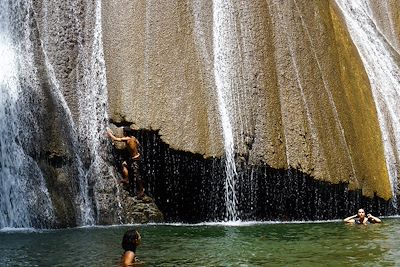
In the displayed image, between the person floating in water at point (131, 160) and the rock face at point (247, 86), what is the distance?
0.50 meters

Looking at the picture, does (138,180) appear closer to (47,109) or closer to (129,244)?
(47,109)

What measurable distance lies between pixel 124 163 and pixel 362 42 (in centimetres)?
1030

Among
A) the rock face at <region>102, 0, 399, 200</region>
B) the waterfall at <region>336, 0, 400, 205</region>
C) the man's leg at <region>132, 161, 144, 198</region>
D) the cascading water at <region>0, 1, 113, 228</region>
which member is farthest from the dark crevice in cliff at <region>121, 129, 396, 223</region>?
the waterfall at <region>336, 0, 400, 205</region>

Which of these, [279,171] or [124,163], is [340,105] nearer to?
[279,171]

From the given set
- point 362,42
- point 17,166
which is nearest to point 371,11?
point 362,42

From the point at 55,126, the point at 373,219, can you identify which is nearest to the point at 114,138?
the point at 55,126

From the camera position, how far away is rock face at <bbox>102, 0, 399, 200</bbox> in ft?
59.8

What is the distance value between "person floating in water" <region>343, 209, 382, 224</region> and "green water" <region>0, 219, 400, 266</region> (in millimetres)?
466

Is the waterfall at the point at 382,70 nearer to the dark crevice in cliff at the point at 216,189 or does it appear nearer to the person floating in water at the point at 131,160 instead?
the dark crevice in cliff at the point at 216,189

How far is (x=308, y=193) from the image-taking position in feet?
60.5

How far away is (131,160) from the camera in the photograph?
17.7 meters

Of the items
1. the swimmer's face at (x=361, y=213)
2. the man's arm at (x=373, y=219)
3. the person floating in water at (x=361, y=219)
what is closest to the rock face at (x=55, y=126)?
the person floating in water at (x=361, y=219)

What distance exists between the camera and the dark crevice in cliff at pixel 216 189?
17.7 metres

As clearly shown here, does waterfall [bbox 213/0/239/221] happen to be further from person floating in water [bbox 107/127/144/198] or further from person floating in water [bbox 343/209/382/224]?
person floating in water [bbox 343/209/382/224]
